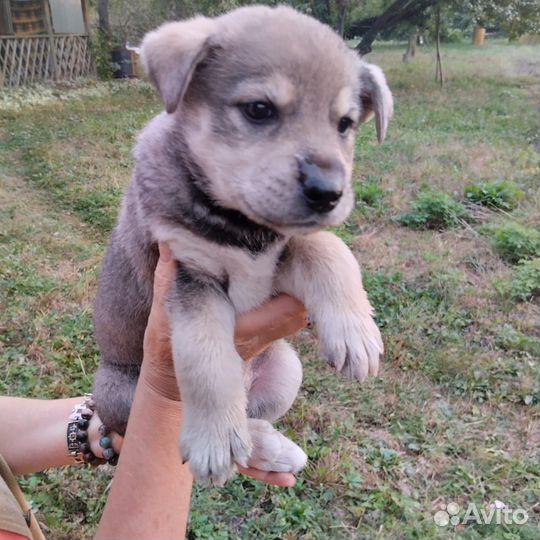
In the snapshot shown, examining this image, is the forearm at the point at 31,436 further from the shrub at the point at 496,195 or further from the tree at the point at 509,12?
the tree at the point at 509,12

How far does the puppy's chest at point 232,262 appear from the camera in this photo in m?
2.17

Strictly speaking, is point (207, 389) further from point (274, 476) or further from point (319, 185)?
point (274, 476)

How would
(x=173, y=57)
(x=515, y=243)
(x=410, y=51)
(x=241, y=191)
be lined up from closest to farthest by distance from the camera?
(x=241, y=191) → (x=173, y=57) → (x=515, y=243) → (x=410, y=51)

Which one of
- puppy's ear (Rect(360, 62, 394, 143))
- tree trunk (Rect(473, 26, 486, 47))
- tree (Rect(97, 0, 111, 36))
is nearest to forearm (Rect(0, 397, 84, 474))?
puppy's ear (Rect(360, 62, 394, 143))

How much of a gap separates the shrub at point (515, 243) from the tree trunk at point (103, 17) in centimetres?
1608

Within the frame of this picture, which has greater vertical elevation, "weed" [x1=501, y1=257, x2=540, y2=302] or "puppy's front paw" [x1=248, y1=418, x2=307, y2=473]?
"puppy's front paw" [x1=248, y1=418, x2=307, y2=473]

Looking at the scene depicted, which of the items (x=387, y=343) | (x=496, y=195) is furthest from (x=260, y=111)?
(x=496, y=195)

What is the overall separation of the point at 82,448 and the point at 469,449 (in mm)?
2455

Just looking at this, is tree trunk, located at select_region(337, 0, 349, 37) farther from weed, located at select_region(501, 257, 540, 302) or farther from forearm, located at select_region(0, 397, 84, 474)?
forearm, located at select_region(0, 397, 84, 474)

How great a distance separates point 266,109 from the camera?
2053 mm

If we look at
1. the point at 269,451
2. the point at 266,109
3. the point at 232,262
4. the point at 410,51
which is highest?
the point at 266,109

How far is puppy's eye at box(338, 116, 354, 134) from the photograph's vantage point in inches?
88.3

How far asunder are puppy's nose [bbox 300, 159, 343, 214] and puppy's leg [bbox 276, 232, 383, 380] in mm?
435

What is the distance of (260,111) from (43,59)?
16907mm
